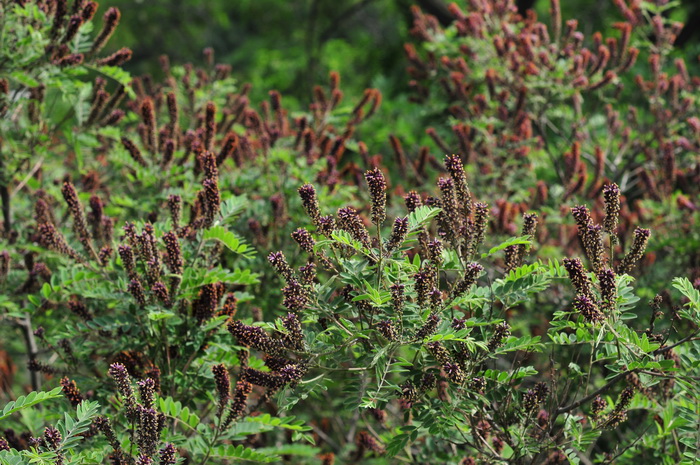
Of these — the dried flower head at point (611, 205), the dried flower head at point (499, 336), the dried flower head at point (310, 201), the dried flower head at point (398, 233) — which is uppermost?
the dried flower head at point (310, 201)

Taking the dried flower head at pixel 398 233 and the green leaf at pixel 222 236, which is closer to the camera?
the dried flower head at pixel 398 233

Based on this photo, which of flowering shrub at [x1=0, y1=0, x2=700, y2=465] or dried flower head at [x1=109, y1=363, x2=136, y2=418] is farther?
flowering shrub at [x1=0, y1=0, x2=700, y2=465]

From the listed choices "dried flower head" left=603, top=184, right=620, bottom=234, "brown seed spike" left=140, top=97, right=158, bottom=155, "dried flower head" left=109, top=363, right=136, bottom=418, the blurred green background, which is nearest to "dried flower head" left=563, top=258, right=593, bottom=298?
"dried flower head" left=603, top=184, right=620, bottom=234

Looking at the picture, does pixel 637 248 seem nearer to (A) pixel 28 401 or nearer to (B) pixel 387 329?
(B) pixel 387 329

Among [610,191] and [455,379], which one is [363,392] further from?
[610,191]

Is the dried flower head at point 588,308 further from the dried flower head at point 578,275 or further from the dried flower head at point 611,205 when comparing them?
the dried flower head at point 611,205

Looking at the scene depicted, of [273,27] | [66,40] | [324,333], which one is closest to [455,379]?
[324,333]

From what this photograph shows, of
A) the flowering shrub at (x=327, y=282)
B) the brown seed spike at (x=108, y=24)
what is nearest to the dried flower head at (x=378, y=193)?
the flowering shrub at (x=327, y=282)

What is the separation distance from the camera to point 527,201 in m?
5.89

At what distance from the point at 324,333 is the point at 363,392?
25 centimetres

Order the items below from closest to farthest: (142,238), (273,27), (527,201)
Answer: (142,238) < (527,201) < (273,27)

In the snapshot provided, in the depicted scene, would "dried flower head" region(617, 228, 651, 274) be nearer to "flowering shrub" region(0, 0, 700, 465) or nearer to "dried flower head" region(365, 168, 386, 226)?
"flowering shrub" region(0, 0, 700, 465)

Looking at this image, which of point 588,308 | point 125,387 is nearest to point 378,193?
point 588,308

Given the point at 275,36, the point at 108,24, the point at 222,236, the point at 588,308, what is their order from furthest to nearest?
1. the point at 275,36
2. the point at 108,24
3. the point at 222,236
4. the point at 588,308
